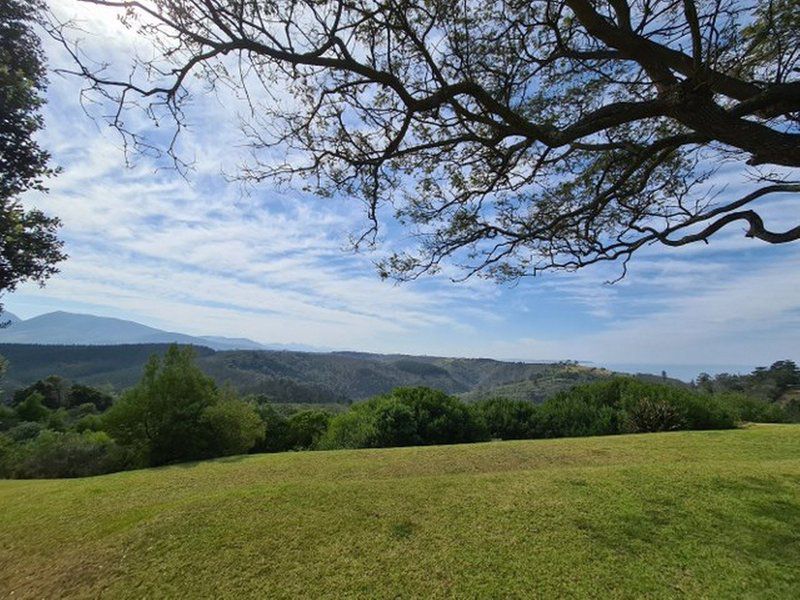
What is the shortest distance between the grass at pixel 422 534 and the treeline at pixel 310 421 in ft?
12.3

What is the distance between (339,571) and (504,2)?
6434 millimetres

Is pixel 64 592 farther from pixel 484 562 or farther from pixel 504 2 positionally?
pixel 504 2

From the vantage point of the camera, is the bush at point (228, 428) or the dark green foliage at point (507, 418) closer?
the bush at point (228, 428)

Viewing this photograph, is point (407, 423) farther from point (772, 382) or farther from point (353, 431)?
point (772, 382)

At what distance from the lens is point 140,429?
1141 cm

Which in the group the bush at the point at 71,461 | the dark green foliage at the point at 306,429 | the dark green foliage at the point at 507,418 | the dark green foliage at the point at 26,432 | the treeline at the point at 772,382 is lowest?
the dark green foliage at the point at 26,432

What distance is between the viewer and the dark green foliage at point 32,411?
37.7 metres

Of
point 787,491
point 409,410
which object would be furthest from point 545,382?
point 787,491

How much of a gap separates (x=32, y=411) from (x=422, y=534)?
153 ft

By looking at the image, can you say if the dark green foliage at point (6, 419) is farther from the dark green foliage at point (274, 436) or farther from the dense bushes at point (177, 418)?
the dense bushes at point (177, 418)

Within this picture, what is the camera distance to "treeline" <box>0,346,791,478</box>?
10914mm

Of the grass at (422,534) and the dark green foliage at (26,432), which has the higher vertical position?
the grass at (422,534)

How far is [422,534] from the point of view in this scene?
15.0ft

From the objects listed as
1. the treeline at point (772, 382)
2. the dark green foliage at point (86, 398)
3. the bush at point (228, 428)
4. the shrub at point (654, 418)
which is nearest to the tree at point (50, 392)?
the dark green foliage at point (86, 398)
